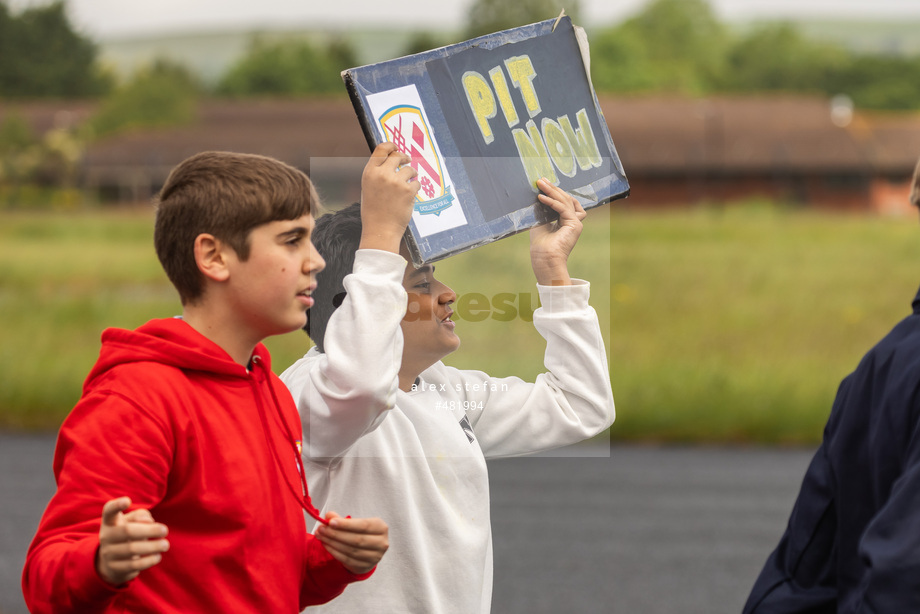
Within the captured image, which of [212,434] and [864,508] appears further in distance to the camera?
[864,508]

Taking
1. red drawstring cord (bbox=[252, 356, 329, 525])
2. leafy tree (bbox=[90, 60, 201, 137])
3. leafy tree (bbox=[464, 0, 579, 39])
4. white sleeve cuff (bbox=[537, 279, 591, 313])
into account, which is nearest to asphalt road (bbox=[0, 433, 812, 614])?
leafy tree (bbox=[464, 0, 579, 39])

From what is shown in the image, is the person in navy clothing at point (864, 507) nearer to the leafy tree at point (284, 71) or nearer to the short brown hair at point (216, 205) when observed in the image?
the short brown hair at point (216, 205)

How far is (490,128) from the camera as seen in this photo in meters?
1.81

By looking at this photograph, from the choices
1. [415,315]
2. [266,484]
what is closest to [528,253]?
[415,315]

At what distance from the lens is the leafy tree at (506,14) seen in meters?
2.10

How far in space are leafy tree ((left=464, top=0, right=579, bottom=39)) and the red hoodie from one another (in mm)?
778

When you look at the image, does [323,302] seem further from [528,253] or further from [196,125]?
[196,125]

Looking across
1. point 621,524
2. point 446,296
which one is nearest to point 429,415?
point 446,296

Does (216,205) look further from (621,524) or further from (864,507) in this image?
(621,524)

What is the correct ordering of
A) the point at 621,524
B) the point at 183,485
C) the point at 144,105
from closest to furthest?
the point at 183,485 < the point at 621,524 < the point at 144,105

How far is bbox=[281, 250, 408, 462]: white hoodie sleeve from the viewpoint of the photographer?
171 cm

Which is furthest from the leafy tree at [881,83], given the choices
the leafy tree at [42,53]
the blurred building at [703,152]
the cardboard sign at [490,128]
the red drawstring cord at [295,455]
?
the red drawstring cord at [295,455]

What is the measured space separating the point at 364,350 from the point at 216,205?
12.8 inches

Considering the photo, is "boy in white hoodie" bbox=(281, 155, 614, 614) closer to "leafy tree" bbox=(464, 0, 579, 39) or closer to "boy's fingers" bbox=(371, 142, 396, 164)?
"boy's fingers" bbox=(371, 142, 396, 164)
